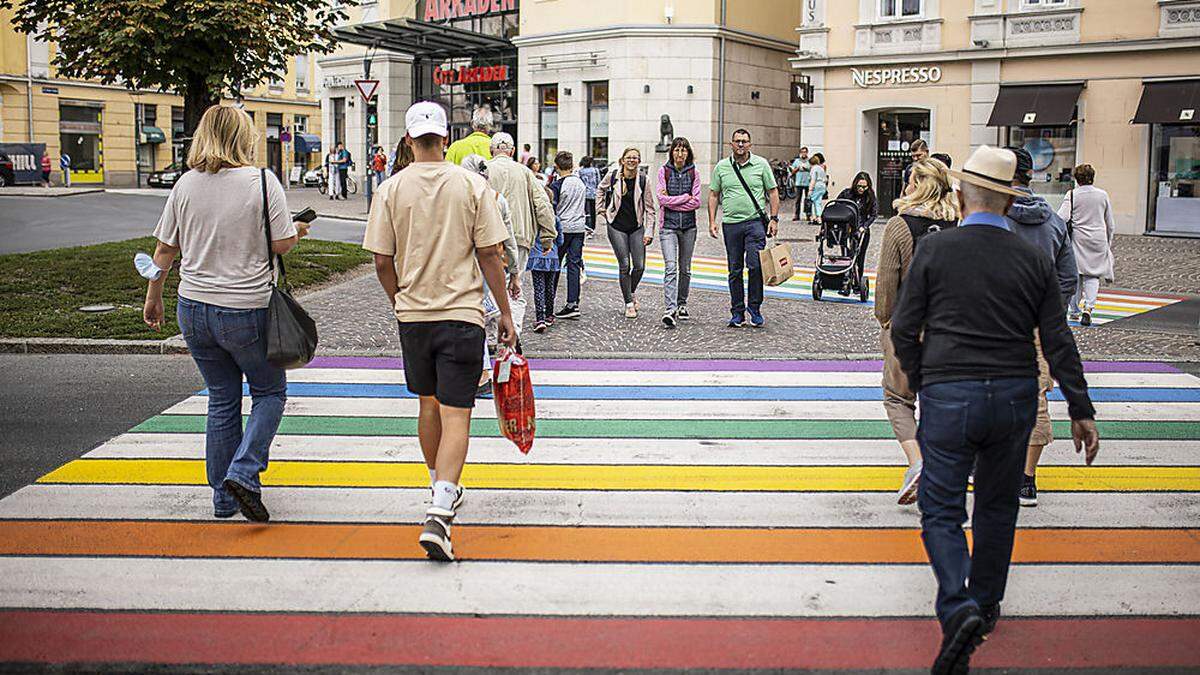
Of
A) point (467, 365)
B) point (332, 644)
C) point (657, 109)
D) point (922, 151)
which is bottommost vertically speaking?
point (332, 644)

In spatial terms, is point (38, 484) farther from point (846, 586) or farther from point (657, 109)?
point (657, 109)

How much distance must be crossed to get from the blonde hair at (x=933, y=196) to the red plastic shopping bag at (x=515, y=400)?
2.05 meters

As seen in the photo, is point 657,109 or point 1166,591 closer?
point 1166,591

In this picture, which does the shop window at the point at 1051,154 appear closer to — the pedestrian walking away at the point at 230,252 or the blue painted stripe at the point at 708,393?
the blue painted stripe at the point at 708,393

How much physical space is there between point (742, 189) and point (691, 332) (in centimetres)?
149

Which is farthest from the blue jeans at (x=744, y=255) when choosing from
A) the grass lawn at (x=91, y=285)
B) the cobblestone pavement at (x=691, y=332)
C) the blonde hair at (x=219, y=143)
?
the blonde hair at (x=219, y=143)

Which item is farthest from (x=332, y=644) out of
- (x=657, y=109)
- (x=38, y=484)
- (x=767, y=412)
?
(x=657, y=109)

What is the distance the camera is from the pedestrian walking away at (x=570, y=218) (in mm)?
12742

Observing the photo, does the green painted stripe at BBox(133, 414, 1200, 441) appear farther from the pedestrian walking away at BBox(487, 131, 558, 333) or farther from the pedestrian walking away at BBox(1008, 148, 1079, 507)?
the pedestrian walking away at BBox(487, 131, 558, 333)

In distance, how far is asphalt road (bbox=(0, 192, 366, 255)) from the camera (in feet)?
72.5

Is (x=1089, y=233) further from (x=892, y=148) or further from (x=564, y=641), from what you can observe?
(x=892, y=148)

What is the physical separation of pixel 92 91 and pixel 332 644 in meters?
56.2


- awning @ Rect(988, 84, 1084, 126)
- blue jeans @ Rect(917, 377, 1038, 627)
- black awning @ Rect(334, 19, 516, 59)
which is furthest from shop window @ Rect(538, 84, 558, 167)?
blue jeans @ Rect(917, 377, 1038, 627)

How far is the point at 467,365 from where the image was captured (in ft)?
17.8
